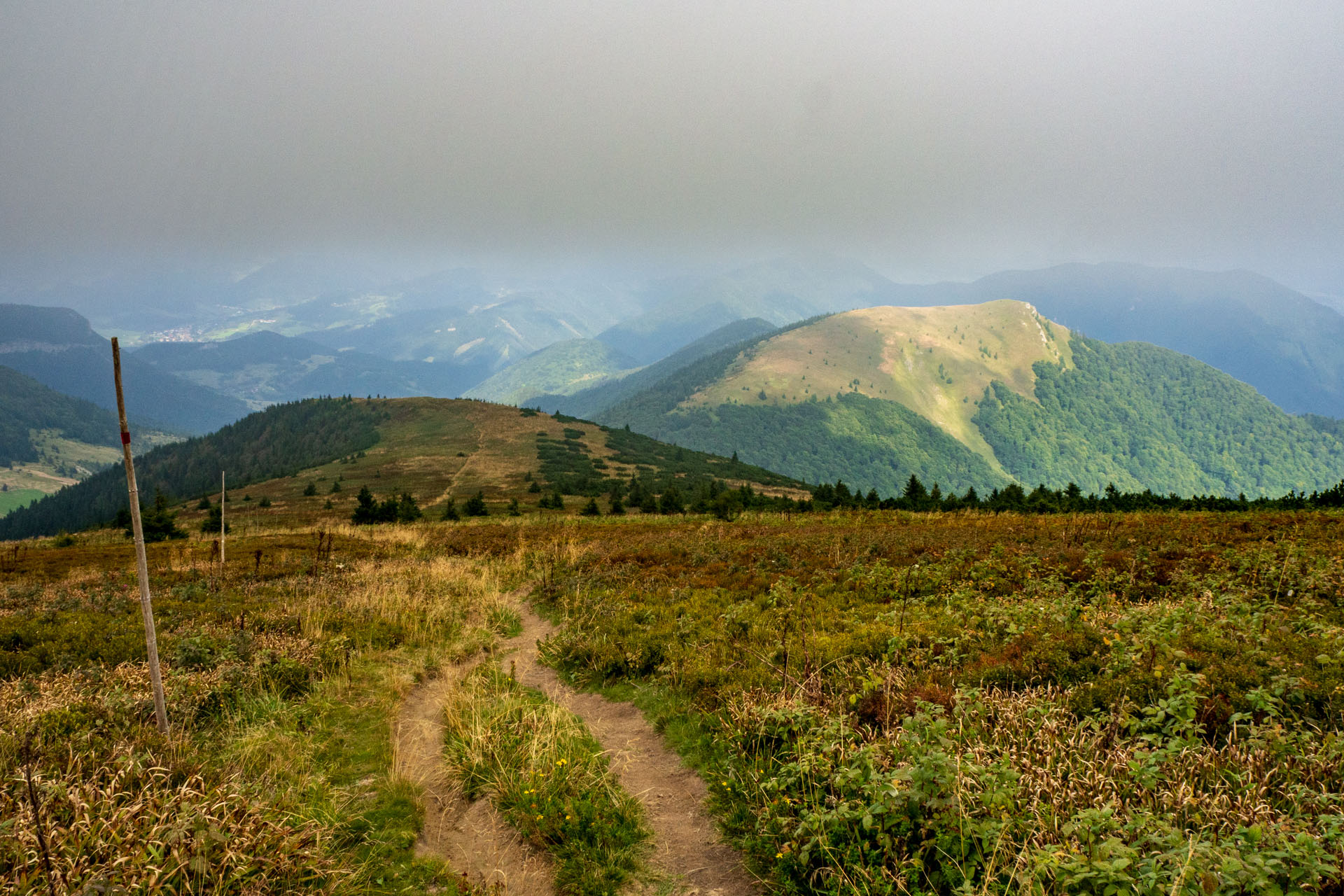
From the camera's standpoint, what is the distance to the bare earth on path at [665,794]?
5.78m

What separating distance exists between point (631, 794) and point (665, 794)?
1.50ft

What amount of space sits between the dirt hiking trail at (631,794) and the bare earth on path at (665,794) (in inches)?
0.4

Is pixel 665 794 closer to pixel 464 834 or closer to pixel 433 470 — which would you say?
pixel 464 834

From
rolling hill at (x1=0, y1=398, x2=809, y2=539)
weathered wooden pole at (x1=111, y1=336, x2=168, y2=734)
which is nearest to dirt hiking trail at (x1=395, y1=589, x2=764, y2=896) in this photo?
weathered wooden pole at (x1=111, y1=336, x2=168, y2=734)

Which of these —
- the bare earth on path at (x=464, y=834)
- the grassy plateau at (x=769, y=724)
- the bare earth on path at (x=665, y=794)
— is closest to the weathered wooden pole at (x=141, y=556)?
the grassy plateau at (x=769, y=724)

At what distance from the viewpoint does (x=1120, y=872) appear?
3877mm

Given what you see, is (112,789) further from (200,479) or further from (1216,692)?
(200,479)

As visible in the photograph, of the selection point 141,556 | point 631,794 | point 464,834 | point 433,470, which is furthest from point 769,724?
point 433,470

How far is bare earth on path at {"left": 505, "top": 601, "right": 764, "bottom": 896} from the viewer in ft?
19.0

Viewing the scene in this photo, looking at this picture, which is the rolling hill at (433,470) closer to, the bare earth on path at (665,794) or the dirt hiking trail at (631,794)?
the bare earth on path at (665,794)

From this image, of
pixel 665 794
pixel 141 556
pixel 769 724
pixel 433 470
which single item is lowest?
pixel 433 470

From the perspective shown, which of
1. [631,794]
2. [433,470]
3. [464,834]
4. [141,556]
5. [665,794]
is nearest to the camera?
[141,556]

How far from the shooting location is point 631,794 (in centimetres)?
711

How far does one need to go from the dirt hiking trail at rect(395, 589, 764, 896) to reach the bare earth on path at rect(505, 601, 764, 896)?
1 centimetres
